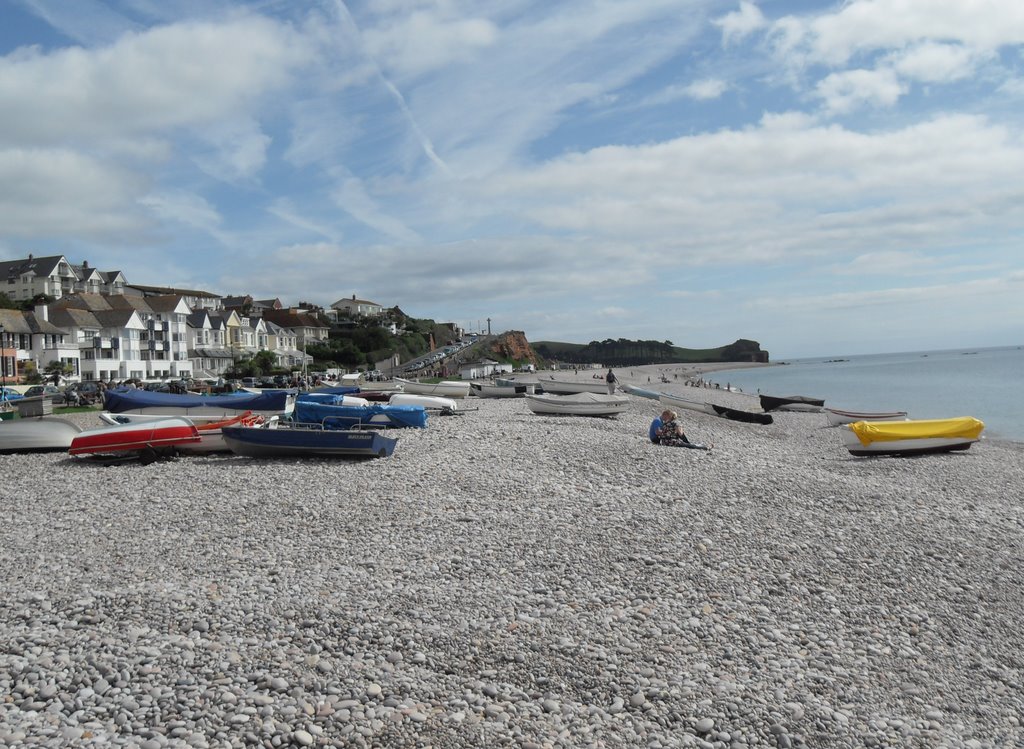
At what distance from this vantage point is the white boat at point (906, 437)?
19766 millimetres

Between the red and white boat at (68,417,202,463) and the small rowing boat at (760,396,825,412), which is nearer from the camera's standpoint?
the red and white boat at (68,417,202,463)

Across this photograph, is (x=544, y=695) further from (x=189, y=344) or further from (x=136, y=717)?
(x=189, y=344)

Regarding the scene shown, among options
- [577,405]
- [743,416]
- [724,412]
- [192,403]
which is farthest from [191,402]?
[743,416]

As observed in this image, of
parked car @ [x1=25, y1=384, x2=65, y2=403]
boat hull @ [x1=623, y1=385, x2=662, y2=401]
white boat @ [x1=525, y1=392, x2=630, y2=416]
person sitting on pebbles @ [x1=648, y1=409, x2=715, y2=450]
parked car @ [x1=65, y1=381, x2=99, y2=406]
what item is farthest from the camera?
boat hull @ [x1=623, y1=385, x2=662, y2=401]

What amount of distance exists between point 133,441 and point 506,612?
11982 millimetres

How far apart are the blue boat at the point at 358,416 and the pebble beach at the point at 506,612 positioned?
606 cm

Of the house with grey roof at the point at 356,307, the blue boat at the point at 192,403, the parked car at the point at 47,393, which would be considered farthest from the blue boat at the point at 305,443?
the house with grey roof at the point at 356,307

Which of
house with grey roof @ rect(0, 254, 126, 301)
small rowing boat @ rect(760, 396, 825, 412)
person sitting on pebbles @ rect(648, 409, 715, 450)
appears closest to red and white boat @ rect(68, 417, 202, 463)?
person sitting on pebbles @ rect(648, 409, 715, 450)

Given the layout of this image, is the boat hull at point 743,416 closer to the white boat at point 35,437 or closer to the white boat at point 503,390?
the white boat at point 503,390

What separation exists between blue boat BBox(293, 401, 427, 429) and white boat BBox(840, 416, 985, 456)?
39.7 ft

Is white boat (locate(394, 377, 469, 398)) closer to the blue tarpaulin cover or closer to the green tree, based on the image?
the blue tarpaulin cover

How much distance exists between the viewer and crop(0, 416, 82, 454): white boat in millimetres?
18094

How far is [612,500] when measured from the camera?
12844mm

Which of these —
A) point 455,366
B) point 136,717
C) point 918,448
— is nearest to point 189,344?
point 455,366
